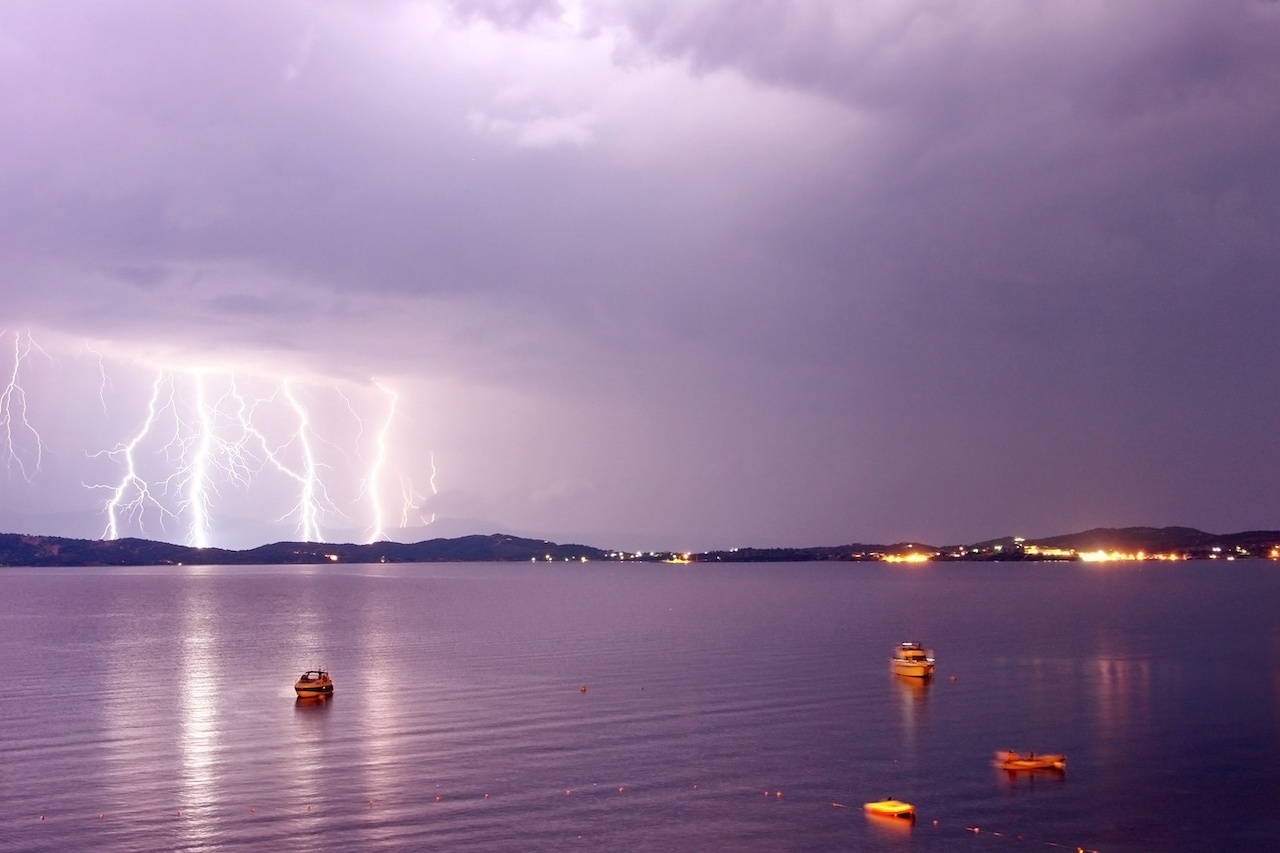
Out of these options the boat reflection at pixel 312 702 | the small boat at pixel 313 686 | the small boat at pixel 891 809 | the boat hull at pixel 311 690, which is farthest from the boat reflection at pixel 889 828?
the small boat at pixel 313 686

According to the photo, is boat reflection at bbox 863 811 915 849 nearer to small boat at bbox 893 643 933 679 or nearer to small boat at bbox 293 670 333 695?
small boat at bbox 893 643 933 679

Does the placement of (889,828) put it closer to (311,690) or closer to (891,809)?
(891,809)

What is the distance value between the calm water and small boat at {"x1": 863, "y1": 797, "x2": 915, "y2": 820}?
56 centimetres

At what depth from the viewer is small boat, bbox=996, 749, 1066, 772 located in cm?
4584

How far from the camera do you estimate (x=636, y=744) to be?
50938mm

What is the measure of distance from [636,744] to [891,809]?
14673mm

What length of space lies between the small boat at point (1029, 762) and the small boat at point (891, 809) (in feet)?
26.2

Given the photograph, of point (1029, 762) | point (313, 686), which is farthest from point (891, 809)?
point (313, 686)

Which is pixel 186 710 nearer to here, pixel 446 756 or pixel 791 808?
pixel 446 756

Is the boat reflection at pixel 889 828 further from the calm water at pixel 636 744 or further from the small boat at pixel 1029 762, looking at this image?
the small boat at pixel 1029 762

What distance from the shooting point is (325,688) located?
67.3 meters

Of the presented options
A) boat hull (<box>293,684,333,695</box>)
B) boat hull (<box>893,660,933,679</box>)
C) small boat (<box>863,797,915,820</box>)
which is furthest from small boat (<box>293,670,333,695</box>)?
small boat (<box>863,797,915,820</box>)

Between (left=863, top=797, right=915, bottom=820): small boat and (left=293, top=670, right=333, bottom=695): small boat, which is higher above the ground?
(left=293, top=670, right=333, bottom=695): small boat

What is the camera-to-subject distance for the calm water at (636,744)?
3772cm
